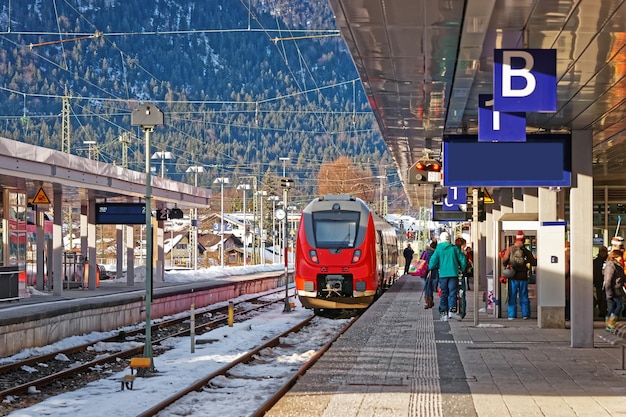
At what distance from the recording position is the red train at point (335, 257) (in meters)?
27.1

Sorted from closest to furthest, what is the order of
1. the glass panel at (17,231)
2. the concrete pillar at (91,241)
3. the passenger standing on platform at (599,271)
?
the passenger standing on platform at (599,271), the glass panel at (17,231), the concrete pillar at (91,241)

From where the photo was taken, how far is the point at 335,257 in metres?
27.2

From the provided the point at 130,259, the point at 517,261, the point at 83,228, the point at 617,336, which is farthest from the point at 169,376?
the point at 130,259

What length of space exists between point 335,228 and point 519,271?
753 centimetres

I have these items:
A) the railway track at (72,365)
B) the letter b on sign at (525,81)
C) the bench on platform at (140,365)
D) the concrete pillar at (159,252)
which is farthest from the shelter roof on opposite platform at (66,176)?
the letter b on sign at (525,81)

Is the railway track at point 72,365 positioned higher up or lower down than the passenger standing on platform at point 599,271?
lower down

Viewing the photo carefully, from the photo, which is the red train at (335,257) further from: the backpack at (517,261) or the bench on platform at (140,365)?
the bench on platform at (140,365)

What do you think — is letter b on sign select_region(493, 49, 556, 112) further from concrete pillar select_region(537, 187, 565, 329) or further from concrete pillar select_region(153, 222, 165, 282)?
concrete pillar select_region(153, 222, 165, 282)

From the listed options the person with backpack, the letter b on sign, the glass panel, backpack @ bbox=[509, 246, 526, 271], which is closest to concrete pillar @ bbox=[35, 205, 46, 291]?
the glass panel

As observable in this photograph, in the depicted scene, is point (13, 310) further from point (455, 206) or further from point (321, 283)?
point (455, 206)

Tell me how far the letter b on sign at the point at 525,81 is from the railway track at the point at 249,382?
3932 millimetres

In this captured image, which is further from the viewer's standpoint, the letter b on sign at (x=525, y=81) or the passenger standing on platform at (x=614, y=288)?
the passenger standing on platform at (x=614, y=288)

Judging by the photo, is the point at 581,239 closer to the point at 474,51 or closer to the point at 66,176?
the point at 474,51

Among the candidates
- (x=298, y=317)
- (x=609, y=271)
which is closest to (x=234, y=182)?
(x=298, y=317)
